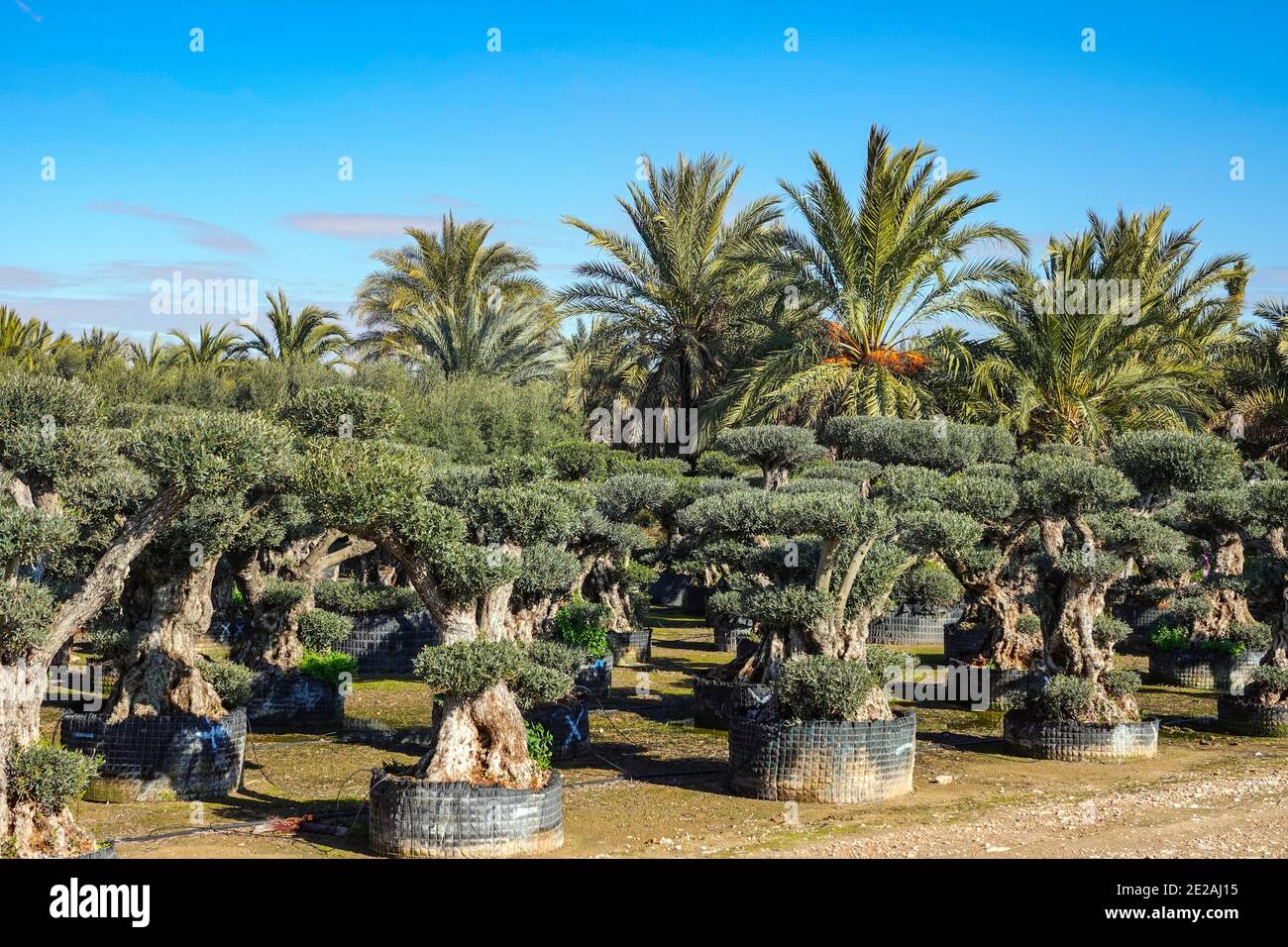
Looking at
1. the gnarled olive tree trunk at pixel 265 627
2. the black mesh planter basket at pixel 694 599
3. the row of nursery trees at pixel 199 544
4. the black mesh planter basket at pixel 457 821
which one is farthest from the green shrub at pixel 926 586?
the black mesh planter basket at pixel 694 599

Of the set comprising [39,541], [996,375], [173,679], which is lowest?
[173,679]

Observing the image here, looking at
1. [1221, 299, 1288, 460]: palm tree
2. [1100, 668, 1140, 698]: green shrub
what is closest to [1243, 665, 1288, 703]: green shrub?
[1100, 668, 1140, 698]: green shrub

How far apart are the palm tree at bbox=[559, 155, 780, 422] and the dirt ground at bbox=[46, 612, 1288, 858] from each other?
71.3ft

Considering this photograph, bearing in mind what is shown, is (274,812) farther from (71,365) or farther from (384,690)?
(71,365)

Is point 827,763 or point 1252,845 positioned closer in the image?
point 1252,845

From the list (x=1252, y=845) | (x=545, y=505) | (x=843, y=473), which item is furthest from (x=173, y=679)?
(x=843, y=473)

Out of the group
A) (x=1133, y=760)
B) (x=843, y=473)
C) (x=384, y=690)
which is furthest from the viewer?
(x=843, y=473)

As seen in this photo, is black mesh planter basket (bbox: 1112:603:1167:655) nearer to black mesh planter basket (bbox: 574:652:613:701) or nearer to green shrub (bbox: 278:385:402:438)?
black mesh planter basket (bbox: 574:652:613:701)

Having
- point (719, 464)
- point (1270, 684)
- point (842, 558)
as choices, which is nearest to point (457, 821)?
point (842, 558)

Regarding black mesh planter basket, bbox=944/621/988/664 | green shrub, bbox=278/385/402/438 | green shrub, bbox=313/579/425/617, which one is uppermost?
green shrub, bbox=278/385/402/438

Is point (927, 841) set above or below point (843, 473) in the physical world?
below

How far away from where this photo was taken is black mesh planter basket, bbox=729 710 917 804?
12391 mm

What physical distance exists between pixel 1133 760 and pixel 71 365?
40.5 metres

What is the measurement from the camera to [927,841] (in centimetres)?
1028
